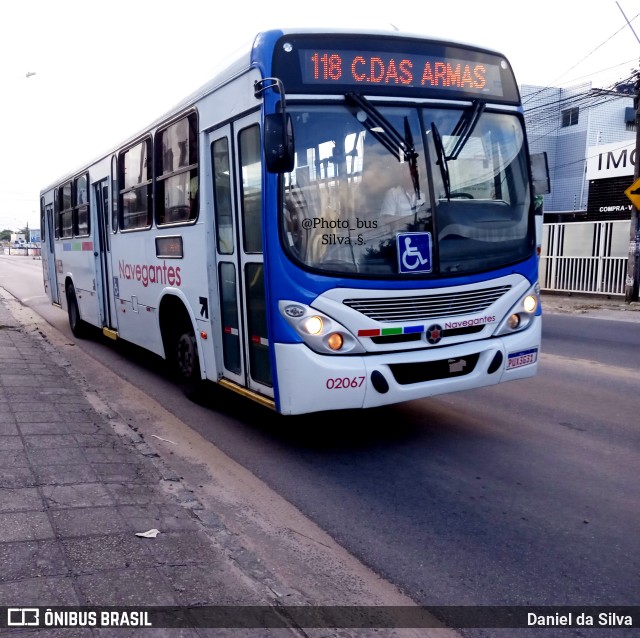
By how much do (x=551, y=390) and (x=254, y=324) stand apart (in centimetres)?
399

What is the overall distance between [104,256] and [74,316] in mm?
3202

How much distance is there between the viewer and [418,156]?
5.43m

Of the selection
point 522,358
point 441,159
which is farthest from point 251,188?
point 522,358

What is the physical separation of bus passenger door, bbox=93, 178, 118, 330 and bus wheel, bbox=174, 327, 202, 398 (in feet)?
9.15

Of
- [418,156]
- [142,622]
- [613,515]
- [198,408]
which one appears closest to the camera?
[142,622]

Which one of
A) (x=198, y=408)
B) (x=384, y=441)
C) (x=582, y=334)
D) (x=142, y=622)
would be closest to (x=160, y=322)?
(x=198, y=408)

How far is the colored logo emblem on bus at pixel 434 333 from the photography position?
547 centimetres

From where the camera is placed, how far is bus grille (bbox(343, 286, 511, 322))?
5.24 meters

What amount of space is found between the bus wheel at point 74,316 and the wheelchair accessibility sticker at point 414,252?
8.89 meters

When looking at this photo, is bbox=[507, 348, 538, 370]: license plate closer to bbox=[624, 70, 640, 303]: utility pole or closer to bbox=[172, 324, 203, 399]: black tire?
bbox=[172, 324, 203, 399]: black tire

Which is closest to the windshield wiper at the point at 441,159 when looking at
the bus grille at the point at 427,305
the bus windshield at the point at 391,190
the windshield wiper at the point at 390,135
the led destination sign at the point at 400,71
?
the bus windshield at the point at 391,190

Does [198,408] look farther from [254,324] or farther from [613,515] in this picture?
[613,515]

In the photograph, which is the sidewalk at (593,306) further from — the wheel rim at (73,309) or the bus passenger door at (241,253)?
the bus passenger door at (241,253)

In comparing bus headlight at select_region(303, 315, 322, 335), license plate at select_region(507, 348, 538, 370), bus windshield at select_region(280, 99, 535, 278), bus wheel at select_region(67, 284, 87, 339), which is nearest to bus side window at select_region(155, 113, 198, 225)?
bus windshield at select_region(280, 99, 535, 278)
